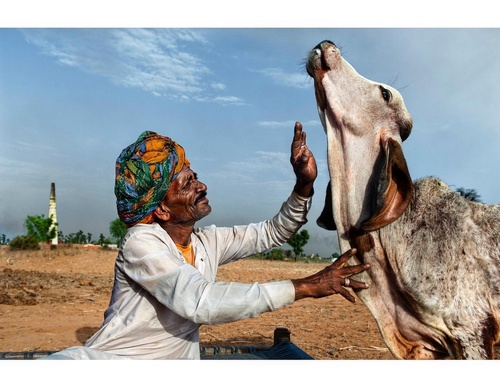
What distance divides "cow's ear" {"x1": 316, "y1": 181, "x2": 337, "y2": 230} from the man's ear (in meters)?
0.95

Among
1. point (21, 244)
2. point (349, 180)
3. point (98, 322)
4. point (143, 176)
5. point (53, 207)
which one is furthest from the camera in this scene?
point (53, 207)

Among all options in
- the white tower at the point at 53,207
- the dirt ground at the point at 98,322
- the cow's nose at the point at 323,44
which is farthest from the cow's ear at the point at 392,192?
the white tower at the point at 53,207

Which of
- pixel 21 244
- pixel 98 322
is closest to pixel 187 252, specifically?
pixel 98 322

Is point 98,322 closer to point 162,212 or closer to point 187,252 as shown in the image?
point 187,252

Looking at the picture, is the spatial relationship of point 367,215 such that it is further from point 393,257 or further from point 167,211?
point 167,211

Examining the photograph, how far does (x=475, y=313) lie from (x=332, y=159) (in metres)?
1.16

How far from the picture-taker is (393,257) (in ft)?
10.3

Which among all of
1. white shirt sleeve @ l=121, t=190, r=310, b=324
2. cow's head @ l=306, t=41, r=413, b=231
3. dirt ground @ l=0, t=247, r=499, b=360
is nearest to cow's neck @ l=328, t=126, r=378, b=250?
cow's head @ l=306, t=41, r=413, b=231

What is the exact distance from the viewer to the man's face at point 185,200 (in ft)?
10.9

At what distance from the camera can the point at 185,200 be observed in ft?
10.9

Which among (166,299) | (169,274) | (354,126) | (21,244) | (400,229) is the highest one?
(354,126)

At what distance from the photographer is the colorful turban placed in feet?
10.4

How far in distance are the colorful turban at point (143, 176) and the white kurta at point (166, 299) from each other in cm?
12

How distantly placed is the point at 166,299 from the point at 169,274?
0.13 meters
